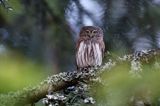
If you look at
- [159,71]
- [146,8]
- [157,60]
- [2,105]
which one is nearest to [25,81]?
[2,105]

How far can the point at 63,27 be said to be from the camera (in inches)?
82.2

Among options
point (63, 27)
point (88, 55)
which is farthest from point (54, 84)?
point (88, 55)

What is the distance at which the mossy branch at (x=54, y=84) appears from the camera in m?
0.94

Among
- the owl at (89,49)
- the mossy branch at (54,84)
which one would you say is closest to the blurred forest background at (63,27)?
the owl at (89,49)

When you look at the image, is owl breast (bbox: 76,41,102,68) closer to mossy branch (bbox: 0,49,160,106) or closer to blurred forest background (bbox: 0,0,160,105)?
blurred forest background (bbox: 0,0,160,105)

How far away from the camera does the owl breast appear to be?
105 inches

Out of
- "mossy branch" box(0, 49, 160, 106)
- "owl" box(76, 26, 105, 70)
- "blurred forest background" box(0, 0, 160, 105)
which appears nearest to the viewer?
"mossy branch" box(0, 49, 160, 106)

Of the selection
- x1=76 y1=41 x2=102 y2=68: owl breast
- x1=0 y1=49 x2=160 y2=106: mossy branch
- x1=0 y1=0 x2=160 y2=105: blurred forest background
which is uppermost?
x1=76 y1=41 x2=102 y2=68: owl breast

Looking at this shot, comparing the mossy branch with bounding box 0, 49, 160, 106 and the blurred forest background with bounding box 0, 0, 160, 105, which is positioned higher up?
the blurred forest background with bounding box 0, 0, 160, 105

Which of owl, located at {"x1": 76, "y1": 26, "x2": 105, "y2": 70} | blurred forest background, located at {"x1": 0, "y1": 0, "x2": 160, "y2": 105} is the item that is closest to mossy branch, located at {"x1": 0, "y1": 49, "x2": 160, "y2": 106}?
blurred forest background, located at {"x1": 0, "y1": 0, "x2": 160, "y2": 105}

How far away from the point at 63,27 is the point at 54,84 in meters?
0.93

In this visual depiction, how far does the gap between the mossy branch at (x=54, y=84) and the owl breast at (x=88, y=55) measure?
141 centimetres

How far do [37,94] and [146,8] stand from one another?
1047mm

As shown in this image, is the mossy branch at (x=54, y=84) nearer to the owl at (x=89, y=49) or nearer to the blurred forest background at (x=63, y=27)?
the blurred forest background at (x=63, y=27)
